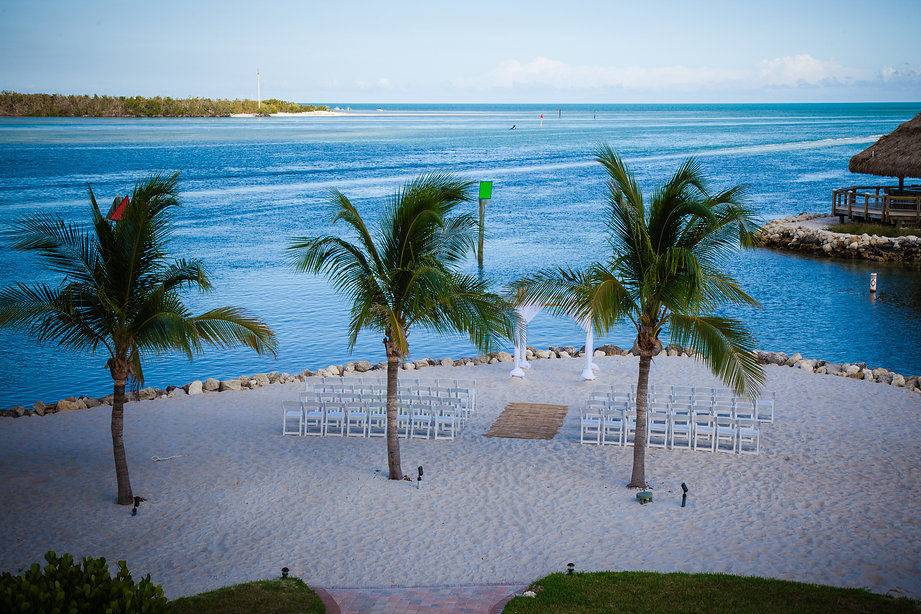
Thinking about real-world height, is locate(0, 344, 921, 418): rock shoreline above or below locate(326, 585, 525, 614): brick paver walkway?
above

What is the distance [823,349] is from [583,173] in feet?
188

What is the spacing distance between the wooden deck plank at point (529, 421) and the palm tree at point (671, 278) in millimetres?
2995

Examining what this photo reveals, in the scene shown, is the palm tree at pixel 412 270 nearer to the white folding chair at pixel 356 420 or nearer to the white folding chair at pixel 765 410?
the white folding chair at pixel 356 420

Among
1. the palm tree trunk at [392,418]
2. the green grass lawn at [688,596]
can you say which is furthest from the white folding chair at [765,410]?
the palm tree trunk at [392,418]

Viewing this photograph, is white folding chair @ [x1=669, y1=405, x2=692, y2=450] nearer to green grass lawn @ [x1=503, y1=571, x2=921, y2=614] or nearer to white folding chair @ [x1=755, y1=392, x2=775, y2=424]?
white folding chair @ [x1=755, y1=392, x2=775, y2=424]

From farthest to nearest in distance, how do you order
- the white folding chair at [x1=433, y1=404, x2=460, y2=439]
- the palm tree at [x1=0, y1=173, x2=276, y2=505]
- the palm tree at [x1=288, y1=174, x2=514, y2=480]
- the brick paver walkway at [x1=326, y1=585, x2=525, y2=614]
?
the white folding chair at [x1=433, y1=404, x2=460, y2=439]
the palm tree at [x1=288, y1=174, x2=514, y2=480]
the palm tree at [x1=0, y1=173, x2=276, y2=505]
the brick paver walkway at [x1=326, y1=585, x2=525, y2=614]

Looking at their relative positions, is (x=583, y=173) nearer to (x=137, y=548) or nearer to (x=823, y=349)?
(x=823, y=349)

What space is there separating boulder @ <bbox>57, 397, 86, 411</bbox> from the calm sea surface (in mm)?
3157

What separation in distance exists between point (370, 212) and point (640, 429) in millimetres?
39855

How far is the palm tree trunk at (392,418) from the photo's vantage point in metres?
13.0

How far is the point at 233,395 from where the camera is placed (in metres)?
18.3

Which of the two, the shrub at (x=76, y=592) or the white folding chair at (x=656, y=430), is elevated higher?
the shrub at (x=76, y=592)

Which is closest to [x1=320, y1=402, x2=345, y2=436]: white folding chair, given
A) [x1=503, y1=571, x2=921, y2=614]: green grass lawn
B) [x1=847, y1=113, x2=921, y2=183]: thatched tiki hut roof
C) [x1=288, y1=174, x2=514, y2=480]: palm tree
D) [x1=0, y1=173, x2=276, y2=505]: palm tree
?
[x1=288, y1=174, x2=514, y2=480]: palm tree

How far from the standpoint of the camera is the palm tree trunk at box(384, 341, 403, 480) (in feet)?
42.8
